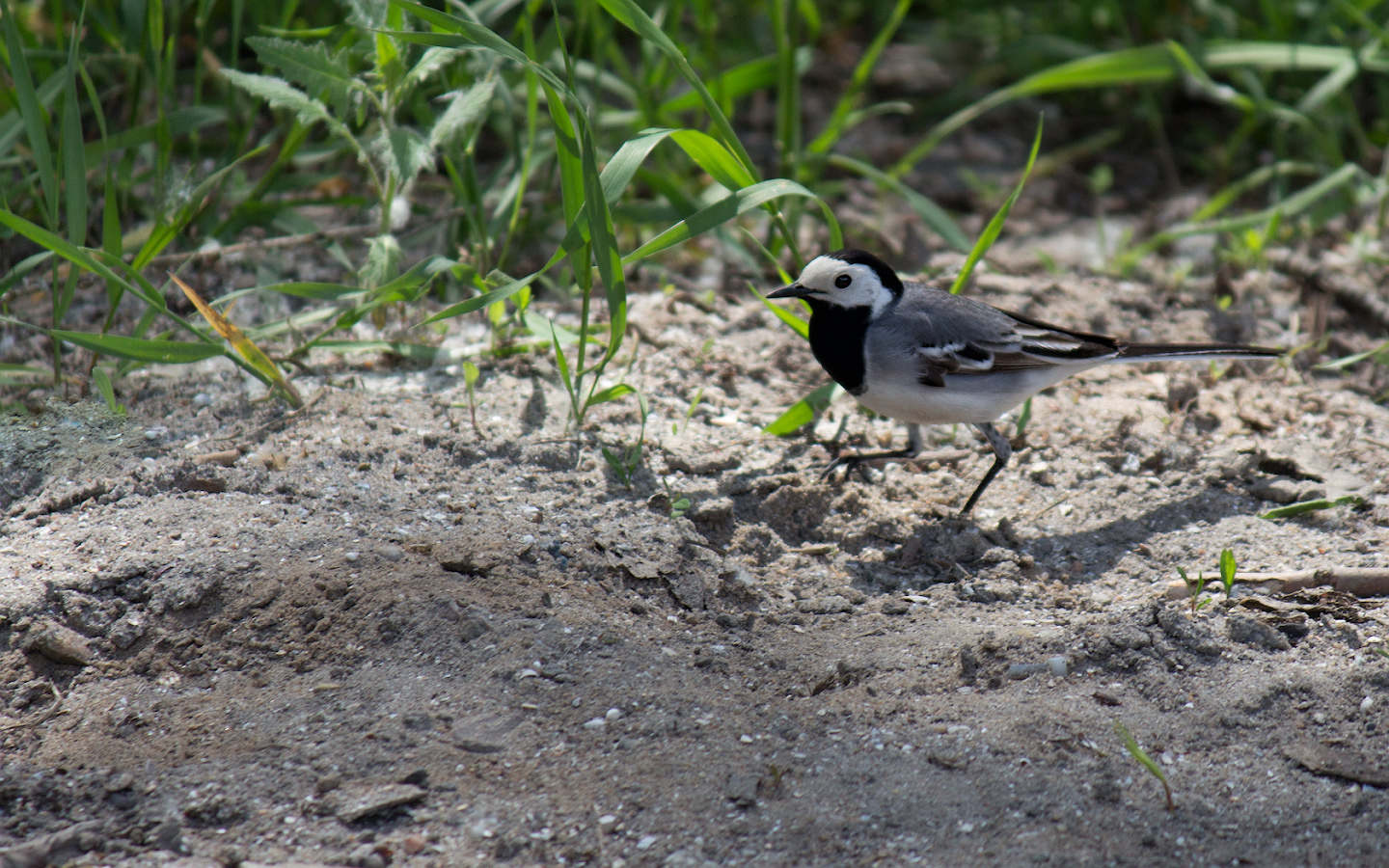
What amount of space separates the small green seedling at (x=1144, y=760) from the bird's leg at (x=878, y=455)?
148 centimetres

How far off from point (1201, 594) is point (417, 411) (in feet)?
8.40

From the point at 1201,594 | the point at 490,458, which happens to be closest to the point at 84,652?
the point at 490,458

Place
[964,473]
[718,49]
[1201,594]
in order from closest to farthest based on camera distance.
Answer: [1201,594], [964,473], [718,49]

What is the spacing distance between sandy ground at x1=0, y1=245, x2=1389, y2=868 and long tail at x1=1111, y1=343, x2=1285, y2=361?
331mm

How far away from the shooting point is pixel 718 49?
21.8 ft

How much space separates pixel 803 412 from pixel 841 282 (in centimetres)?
48

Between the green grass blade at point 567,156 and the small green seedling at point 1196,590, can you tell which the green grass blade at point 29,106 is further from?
the small green seedling at point 1196,590

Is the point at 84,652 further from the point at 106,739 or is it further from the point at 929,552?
the point at 929,552

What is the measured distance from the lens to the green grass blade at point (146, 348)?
359 cm

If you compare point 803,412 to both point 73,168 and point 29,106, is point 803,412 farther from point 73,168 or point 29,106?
point 29,106

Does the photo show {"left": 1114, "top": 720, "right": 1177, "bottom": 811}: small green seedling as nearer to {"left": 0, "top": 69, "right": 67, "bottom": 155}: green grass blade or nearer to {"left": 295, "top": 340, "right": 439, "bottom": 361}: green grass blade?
{"left": 295, "top": 340, "right": 439, "bottom": 361}: green grass blade

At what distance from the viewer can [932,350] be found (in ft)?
13.2

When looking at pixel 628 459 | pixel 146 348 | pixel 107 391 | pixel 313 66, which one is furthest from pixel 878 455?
pixel 107 391

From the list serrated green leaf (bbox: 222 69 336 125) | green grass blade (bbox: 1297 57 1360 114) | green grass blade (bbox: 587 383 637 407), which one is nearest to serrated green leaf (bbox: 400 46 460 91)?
serrated green leaf (bbox: 222 69 336 125)
